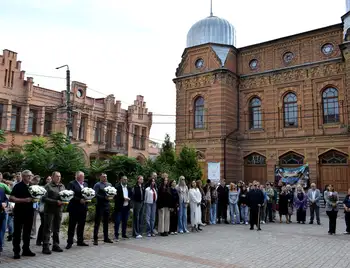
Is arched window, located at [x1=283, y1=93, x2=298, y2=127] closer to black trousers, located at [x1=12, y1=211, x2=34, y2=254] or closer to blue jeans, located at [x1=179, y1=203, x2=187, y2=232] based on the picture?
blue jeans, located at [x1=179, y1=203, x2=187, y2=232]

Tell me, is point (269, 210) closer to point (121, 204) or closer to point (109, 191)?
point (121, 204)

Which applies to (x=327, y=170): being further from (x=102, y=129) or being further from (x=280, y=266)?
(x=102, y=129)

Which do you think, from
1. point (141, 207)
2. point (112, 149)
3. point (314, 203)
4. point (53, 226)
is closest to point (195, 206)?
point (141, 207)

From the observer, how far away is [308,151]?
24953 millimetres

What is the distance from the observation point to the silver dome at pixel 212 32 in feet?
97.3

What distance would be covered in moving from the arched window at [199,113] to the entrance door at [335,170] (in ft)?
33.0

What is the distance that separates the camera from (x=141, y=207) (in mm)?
11523

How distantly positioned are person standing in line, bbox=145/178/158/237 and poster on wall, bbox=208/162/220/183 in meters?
15.4

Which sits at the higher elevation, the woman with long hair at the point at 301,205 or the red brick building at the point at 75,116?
the red brick building at the point at 75,116

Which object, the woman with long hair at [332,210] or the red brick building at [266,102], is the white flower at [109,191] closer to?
the woman with long hair at [332,210]

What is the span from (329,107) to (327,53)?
4.14m

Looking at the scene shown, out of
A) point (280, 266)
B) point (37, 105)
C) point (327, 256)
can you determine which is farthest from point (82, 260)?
point (37, 105)

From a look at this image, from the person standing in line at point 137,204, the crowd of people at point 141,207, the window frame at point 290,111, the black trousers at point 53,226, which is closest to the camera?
→ the crowd of people at point 141,207

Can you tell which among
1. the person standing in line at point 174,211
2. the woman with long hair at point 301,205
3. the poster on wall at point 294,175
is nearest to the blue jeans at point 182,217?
the person standing in line at point 174,211
